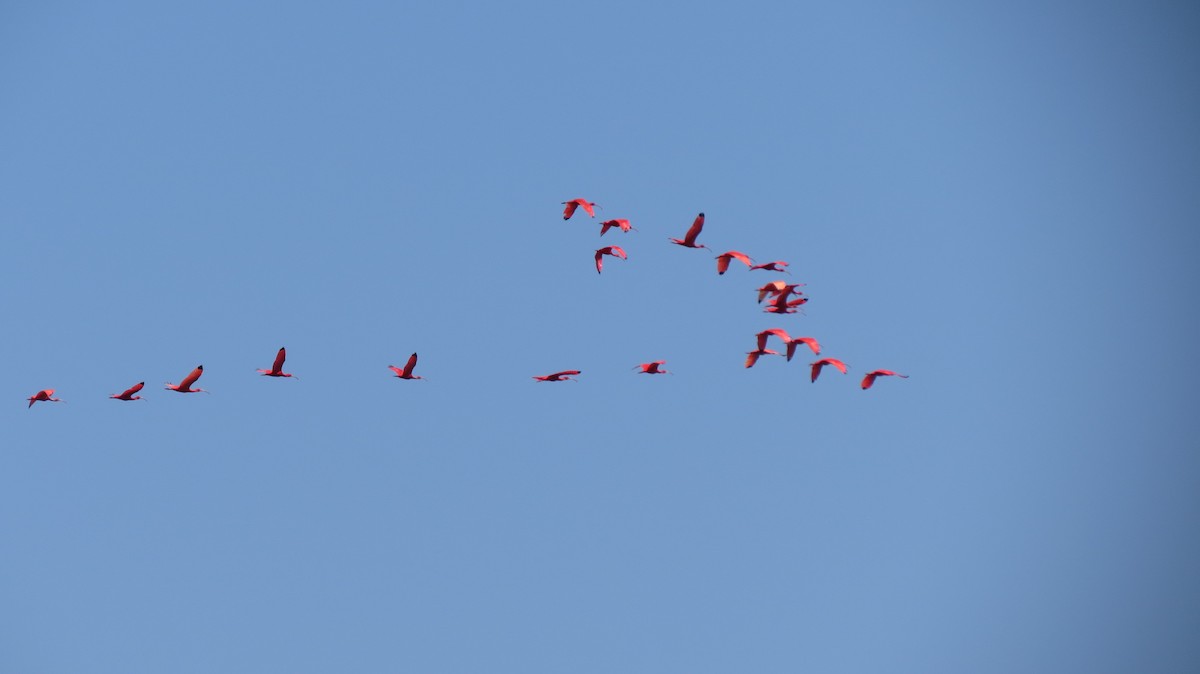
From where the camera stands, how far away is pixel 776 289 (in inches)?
2456

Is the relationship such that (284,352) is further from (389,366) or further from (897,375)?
(897,375)

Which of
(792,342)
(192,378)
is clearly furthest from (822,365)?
(192,378)

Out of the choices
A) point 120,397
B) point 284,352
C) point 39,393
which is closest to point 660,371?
point 284,352

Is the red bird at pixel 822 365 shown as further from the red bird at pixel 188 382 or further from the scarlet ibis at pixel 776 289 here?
the red bird at pixel 188 382

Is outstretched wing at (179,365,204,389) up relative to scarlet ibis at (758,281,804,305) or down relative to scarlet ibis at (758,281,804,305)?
down

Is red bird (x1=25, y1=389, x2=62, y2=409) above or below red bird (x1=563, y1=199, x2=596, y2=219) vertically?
below

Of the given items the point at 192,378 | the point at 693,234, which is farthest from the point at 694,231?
the point at 192,378

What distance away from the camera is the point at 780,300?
62469 mm

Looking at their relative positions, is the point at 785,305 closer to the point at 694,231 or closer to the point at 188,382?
the point at 694,231

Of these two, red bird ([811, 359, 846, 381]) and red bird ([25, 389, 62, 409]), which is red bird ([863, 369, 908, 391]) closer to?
red bird ([811, 359, 846, 381])

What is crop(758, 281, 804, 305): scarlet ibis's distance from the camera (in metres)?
61.5

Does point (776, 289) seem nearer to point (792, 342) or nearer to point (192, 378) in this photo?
point (792, 342)

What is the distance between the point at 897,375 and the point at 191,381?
2621 centimetres

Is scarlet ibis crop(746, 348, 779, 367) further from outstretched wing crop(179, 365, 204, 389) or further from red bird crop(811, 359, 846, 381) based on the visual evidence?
outstretched wing crop(179, 365, 204, 389)
